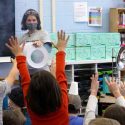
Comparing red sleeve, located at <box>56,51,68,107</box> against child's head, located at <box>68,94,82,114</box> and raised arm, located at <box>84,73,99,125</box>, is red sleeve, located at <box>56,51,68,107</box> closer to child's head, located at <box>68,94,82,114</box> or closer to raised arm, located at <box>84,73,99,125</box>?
raised arm, located at <box>84,73,99,125</box>

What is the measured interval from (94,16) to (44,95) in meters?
3.69

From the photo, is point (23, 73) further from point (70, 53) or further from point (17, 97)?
point (70, 53)

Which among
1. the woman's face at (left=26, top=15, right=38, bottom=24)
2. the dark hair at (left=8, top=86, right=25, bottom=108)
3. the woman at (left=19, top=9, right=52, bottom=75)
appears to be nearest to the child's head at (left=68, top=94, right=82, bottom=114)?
the dark hair at (left=8, top=86, right=25, bottom=108)

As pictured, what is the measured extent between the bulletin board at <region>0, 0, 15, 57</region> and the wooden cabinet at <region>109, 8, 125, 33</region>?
63.0 inches

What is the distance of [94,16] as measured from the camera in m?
5.14

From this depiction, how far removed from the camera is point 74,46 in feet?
14.8

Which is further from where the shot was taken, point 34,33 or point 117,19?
point 117,19

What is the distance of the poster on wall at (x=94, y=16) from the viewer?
16.7ft

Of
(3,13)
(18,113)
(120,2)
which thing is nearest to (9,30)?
(3,13)

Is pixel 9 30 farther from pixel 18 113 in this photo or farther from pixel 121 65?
pixel 18 113

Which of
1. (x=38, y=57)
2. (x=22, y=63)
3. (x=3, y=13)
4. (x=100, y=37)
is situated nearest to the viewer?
(x=22, y=63)

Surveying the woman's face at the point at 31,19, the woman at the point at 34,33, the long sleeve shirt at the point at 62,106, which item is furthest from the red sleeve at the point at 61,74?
the woman's face at the point at 31,19

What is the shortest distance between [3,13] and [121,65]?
1731mm

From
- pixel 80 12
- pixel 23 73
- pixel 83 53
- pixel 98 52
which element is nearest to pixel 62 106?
pixel 23 73
